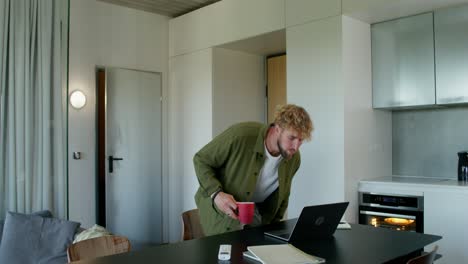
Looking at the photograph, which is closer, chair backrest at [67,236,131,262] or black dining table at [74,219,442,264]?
black dining table at [74,219,442,264]

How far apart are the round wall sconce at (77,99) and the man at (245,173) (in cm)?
279

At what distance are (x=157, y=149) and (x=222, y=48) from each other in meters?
1.42

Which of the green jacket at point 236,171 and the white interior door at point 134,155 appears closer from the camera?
the green jacket at point 236,171

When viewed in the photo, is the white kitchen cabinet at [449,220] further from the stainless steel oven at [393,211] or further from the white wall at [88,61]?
the white wall at [88,61]

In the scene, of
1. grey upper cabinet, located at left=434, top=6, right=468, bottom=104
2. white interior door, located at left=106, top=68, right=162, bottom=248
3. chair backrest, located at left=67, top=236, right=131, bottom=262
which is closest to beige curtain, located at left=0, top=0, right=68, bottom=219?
white interior door, located at left=106, top=68, right=162, bottom=248

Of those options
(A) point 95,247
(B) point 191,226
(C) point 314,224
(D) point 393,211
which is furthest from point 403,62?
(A) point 95,247

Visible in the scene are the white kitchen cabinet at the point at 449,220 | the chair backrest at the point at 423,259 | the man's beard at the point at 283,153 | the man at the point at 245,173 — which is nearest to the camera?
the chair backrest at the point at 423,259

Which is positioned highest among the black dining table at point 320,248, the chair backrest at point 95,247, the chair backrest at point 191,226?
the black dining table at point 320,248

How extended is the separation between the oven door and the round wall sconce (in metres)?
3.02

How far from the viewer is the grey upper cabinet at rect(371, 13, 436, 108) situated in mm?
3678

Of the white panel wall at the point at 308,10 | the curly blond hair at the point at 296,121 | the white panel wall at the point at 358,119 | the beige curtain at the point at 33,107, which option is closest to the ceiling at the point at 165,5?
the beige curtain at the point at 33,107

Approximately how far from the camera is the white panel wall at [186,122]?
5.10 m

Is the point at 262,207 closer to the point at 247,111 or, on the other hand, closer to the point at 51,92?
the point at 51,92

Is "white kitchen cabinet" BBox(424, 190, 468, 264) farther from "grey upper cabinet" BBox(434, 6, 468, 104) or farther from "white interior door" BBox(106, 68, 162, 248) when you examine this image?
"white interior door" BBox(106, 68, 162, 248)
